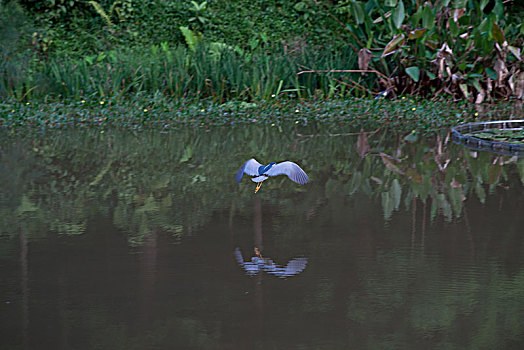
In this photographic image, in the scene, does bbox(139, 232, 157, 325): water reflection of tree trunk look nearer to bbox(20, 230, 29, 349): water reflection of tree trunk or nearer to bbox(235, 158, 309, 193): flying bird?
bbox(20, 230, 29, 349): water reflection of tree trunk

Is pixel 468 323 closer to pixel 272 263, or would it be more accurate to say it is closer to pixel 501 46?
pixel 272 263

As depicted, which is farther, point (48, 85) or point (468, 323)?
point (48, 85)

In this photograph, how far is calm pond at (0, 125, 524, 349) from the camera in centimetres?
404

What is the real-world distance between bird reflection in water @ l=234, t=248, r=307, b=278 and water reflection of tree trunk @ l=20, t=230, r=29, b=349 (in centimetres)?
129

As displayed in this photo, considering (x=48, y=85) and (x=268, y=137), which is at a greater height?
(x=48, y=85)

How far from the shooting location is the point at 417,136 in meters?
10.1

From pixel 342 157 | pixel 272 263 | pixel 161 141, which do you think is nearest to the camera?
pixel 272 263

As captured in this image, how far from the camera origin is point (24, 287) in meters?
4.71

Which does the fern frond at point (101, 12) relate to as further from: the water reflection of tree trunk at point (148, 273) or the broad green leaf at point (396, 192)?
the water reflection of tree trunk at point (148, 273)

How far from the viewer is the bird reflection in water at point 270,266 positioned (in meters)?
4.92

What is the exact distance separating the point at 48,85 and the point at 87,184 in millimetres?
6219

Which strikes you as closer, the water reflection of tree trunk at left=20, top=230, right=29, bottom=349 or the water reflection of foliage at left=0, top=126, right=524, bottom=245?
the water reflection of tree trunk at left=20, top=230, right=29, bottom=349

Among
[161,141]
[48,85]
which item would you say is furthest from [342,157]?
[48,85]

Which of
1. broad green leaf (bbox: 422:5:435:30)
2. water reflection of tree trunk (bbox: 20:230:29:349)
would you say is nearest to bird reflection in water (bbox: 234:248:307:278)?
water reflection of tree trunk (bbox: 20:230:29:349)
